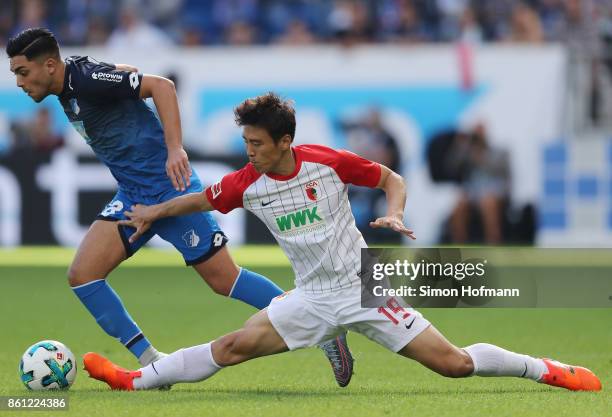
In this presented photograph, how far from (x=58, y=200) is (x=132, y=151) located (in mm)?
10853

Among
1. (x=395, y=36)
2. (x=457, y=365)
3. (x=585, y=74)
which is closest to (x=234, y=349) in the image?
(x=457, y=365)

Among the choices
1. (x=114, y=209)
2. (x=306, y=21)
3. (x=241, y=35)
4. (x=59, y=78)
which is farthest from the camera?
(x=306, y=21)

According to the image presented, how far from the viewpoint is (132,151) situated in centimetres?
760

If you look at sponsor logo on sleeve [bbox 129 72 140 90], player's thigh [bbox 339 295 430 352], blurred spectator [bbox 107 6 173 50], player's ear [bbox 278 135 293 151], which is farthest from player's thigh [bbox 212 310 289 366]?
blurred spectator [bbox 107 6 173 50]

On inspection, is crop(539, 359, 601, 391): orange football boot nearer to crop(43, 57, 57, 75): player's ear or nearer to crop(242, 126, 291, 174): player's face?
crop(242, 126, 291, 174): player's face

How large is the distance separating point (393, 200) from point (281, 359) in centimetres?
224

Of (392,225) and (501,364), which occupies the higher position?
(392,225)

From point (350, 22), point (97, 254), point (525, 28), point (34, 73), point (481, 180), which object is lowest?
point (481, 180)

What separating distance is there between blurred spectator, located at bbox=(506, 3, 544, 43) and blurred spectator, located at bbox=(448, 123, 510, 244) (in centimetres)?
197

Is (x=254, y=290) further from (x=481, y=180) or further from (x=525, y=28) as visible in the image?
(x=525, y=28)

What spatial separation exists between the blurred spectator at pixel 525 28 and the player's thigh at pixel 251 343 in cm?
1419

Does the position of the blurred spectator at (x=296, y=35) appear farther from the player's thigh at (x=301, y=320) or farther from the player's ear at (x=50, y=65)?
the player's thigh at (x=301, y=320)

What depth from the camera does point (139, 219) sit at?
7.01 metres

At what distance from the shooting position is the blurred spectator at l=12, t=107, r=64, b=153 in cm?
1842
